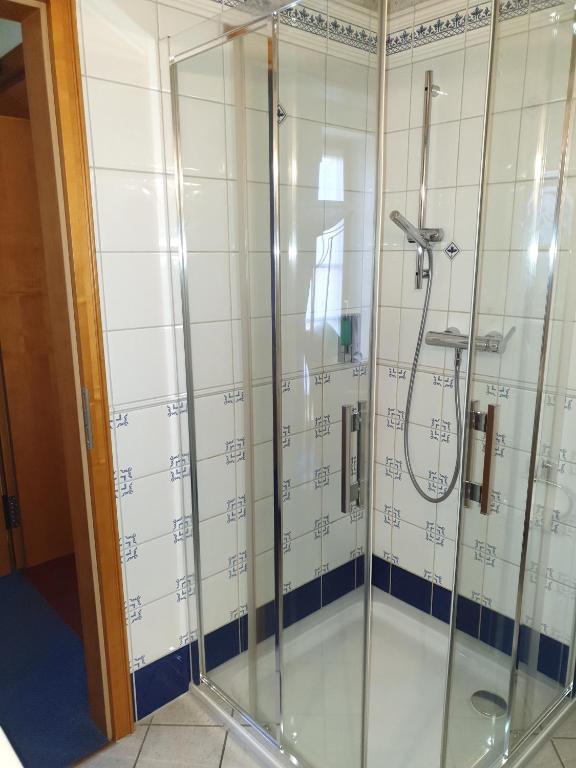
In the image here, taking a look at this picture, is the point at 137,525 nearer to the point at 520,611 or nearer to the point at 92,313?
the point at 92,313

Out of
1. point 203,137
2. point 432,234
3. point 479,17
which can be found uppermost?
point 479,17

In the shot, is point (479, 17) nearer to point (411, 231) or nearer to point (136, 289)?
point (411, 231)

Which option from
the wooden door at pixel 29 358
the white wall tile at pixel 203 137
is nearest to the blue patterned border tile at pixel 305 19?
the white wall tile at pixel 203 137

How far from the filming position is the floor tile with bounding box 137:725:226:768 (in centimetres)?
175

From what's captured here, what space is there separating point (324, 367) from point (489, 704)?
3.33 feet

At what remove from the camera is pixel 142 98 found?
5.24 ft

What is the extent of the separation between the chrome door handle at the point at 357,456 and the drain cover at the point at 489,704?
0.61 m

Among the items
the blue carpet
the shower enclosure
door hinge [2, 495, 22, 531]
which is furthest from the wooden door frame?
door hinge [2, 495, 22, 531]

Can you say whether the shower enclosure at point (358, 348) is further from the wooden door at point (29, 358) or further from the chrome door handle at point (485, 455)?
the wooden door at point (29, 358)

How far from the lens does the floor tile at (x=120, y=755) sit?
174 cm

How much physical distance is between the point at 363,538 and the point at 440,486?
860 mm

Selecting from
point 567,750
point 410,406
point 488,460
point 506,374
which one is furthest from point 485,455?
point 567,750

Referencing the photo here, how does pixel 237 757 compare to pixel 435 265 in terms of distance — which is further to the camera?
pixel 435 265

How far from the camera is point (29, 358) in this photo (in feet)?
8.80
